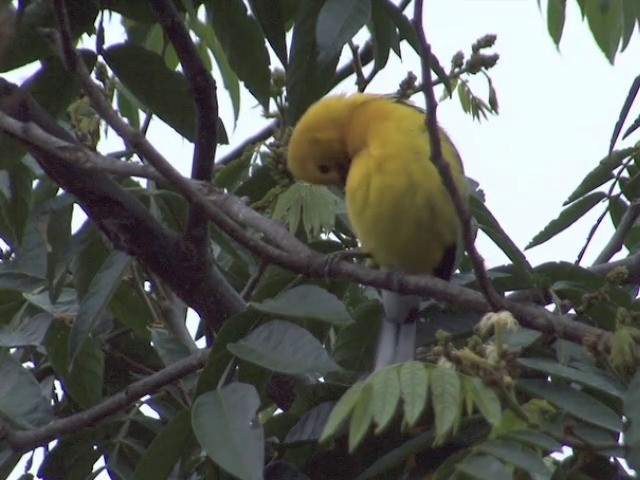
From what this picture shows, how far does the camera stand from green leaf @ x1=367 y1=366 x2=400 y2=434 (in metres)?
1.80

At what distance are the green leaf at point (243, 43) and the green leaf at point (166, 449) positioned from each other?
32.9 inches

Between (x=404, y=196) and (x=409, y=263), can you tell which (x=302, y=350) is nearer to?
(x=404, y=196)

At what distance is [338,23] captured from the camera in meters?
2.18

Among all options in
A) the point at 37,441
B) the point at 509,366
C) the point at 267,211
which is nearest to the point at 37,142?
the point at 37,441

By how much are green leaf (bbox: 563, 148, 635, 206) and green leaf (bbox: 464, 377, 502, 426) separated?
4.25 ft

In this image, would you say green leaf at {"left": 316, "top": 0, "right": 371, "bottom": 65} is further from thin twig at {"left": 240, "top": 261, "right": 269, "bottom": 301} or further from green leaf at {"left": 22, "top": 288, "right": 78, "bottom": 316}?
green leaf at {"left": 22, "top": 288, "right": 78, "bottom": 316}

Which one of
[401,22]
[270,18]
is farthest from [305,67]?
[401,22]

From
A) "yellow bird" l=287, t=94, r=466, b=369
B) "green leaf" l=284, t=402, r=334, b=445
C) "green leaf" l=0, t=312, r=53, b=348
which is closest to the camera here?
"green leaf" l=284, t=402, r=334, b=445

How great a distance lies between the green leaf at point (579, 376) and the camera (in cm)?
202

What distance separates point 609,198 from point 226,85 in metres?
1.21

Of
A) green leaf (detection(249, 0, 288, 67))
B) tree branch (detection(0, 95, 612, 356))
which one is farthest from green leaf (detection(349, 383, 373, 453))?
green leaf (detection(249, 0, 288, 67))

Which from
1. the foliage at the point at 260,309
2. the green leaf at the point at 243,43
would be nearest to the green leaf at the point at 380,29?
the foliage at the point at 260,309

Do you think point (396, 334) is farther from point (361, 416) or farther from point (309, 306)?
point (361, 416)

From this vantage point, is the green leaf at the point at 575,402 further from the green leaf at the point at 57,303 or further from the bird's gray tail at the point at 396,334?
the green leaf at the point at 57,303
